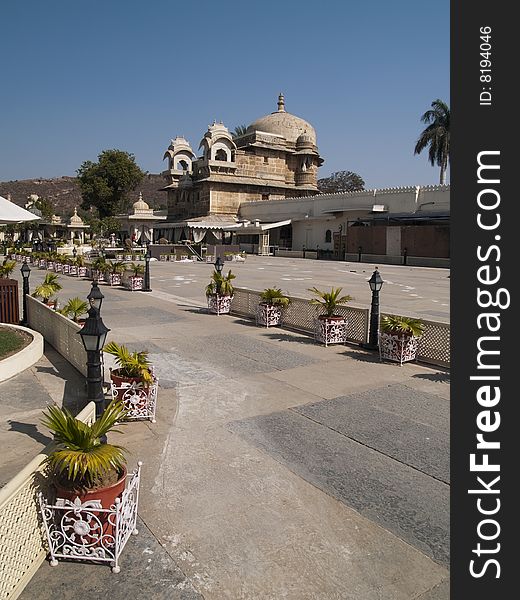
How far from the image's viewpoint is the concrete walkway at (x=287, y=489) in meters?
3.33

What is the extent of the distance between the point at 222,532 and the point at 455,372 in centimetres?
211

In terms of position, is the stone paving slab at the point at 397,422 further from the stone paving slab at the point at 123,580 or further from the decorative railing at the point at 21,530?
the decorative railing at the point at 21,530

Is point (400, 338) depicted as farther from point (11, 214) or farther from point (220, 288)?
point (11, 214)

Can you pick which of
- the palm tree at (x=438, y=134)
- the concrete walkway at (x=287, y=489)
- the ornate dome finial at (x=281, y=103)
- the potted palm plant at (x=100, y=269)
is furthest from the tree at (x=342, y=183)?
the concrete walkway at (x=287, y=489)

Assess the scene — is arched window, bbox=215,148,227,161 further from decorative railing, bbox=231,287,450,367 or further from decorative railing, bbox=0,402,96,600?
decorative railing, bbox=0,402,96,600

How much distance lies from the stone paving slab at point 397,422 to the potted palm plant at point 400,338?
1.45 metres

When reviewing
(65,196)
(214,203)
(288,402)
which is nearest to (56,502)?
(288,402)

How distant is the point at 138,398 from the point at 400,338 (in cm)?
484

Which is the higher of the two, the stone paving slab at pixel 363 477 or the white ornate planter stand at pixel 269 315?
the white ornate planter stand at pixel 269 315

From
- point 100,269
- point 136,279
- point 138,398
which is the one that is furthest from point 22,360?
point 100,269

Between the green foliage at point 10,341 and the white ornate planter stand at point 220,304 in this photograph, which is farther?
the white ornate planter stand at point 220,304

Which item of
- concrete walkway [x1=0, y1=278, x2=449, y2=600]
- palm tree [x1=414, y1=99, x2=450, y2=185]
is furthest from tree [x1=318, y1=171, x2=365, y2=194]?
concrete walkway [x1=0, y1=278, x2=449, y2=600]

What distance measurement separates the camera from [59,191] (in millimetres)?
134875

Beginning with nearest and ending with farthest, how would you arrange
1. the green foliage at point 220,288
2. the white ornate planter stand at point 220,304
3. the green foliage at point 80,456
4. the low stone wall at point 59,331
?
1. the green foliage at point 80,456
2. the low stone wall at point 59,331
3. the green foliage at point 220,288
4. the white ornate planter stand at point 220,304
